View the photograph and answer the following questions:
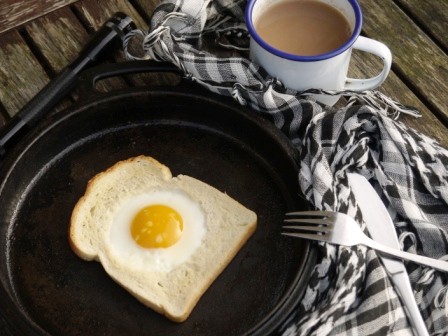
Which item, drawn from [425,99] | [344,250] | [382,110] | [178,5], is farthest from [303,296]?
[178,5]

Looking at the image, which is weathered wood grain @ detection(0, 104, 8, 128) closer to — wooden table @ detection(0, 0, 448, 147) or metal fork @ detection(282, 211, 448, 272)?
wooden table @ detection(0, 0, 448, 147)

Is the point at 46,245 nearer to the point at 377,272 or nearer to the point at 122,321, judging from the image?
the point at 122,321

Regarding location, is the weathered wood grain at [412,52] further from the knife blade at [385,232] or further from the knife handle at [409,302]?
the knife handle at [409,302]

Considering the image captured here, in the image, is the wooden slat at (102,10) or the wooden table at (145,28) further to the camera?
the wooden slat at (102,10)

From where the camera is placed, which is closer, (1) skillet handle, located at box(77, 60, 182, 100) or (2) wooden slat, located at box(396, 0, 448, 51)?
(1) skillet handle, located at box(77, 60, 182, 100)

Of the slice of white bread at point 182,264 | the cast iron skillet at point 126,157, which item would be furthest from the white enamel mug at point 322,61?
the slice of white bread at point 182,264

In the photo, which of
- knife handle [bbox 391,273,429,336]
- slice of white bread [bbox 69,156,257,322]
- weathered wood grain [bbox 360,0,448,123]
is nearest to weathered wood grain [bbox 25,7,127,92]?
slice of white bread [bbox 69,156,257,322]

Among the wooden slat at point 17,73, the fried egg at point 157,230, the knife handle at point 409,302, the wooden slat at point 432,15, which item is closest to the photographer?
the knife handle at point 409,302
